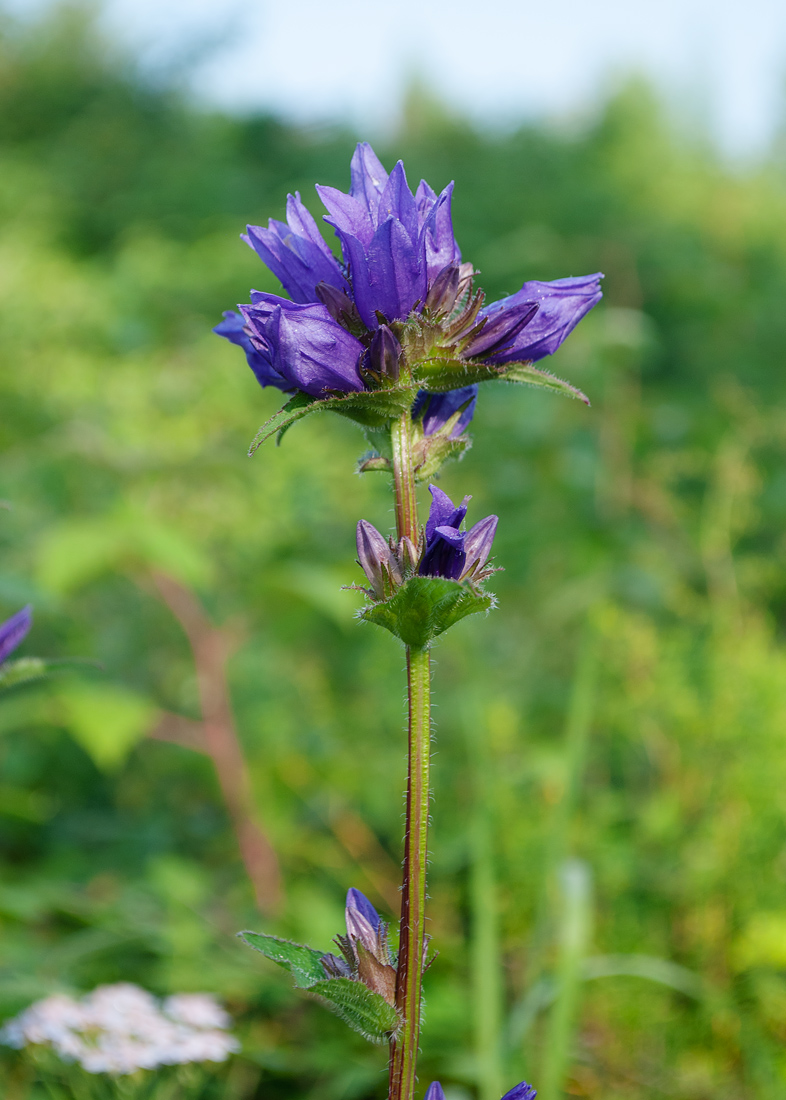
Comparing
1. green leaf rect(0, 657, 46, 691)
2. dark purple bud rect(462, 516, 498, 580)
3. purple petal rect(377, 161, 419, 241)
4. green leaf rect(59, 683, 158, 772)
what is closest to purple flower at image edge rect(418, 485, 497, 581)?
dark purple bud rect(462, 516, 498, 580)

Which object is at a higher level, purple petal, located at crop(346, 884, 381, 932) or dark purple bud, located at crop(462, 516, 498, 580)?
dark purple bud, located at crop(462, 516, 498, 580)

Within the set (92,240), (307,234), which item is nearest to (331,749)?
(307,234)

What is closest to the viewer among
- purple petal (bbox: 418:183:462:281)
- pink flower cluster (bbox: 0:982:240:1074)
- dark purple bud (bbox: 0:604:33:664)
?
purple petal (bbox: 418:183:462:281)

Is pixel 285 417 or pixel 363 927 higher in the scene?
pixel 285 417

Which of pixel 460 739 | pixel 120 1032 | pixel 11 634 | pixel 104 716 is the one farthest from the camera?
pixel 460 739

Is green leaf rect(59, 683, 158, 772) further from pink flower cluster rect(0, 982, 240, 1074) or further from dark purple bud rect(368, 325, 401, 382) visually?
dark purple bud rect(368, 325, 401, 382)

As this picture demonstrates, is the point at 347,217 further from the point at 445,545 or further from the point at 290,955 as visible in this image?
the point at 290,955

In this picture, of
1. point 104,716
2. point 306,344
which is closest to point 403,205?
point 306,344
